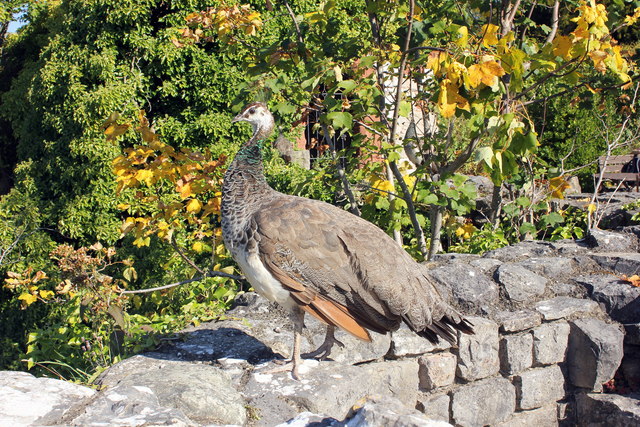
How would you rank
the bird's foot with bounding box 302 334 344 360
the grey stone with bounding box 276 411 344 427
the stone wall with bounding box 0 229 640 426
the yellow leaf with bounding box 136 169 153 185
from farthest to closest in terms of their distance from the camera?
the yellow leaf with bounding box 136 169 153 185 < the bird's foot with bounding box 302 334 344 360 < the stone wall with bounding box 0 229 640 426 < the grey stone with bounding box 276 411 344 427

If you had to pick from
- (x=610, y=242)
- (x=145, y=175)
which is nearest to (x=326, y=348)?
(x=145, y=175)

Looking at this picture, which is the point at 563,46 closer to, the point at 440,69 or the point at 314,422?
the point at 440,69

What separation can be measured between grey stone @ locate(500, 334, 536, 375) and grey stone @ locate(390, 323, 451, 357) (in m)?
0.41

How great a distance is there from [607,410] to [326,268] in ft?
6.59

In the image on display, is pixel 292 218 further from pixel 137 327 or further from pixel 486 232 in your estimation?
pixel 486 232

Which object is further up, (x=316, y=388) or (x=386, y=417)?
(x=386, y=417)

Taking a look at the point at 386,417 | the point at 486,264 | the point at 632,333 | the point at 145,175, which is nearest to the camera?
the point at 386,417

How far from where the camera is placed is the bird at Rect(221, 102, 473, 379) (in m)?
2.79

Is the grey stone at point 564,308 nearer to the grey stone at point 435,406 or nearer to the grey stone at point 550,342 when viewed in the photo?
the grey stone at point 550,342

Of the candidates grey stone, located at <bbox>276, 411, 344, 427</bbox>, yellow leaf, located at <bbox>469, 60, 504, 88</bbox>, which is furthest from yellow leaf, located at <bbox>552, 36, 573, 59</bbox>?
grey stone, located at <bbox>276, 411, 344, 427</bbox>

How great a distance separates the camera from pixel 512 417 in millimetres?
3709

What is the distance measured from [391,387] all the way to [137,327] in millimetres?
1372

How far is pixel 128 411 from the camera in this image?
2.01 metres

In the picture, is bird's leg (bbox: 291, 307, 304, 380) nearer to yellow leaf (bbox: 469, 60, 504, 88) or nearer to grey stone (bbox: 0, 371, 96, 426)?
grey stone (bbox: 0, 371, 96, 426)
